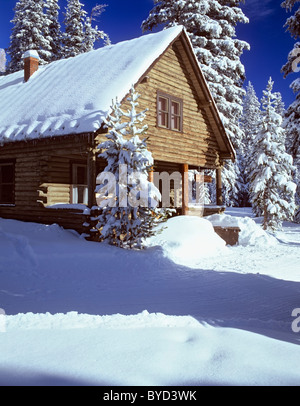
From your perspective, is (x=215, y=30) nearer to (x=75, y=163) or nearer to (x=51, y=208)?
(x=75, y=163)

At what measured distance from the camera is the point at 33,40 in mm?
33125

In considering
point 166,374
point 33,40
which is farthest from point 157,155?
point 33,40

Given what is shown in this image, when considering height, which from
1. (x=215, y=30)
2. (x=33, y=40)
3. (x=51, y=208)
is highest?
(x=33, y=40)

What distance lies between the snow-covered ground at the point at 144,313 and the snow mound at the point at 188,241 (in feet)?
0.26

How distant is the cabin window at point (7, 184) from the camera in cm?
1709

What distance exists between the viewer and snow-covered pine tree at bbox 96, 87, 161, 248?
11.5m

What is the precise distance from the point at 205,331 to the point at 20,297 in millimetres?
3780

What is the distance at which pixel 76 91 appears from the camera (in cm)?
1534

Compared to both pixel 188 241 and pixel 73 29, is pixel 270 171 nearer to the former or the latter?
pixel 188 241

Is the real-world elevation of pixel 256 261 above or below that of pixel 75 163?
below

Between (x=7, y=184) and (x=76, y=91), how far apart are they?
5.49 meters

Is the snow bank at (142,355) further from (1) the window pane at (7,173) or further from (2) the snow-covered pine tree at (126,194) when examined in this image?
(1) the window pane at (7,173)

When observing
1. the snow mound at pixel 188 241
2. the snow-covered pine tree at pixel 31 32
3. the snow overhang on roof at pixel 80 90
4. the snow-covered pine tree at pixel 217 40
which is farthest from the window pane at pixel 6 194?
the snow-covered pine tree at pixel 31 32
